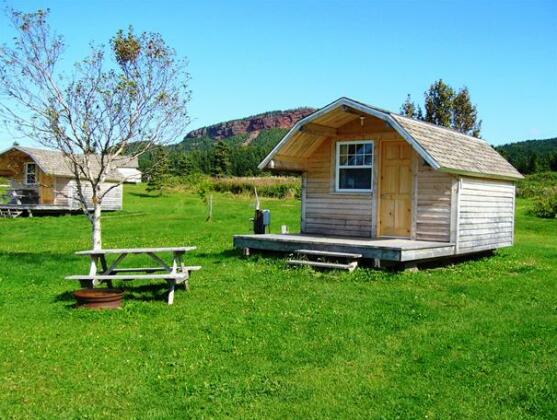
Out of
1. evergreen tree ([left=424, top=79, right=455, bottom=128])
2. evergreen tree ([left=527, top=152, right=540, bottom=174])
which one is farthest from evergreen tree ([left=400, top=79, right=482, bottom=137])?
evergreen tree ([left=527, top=152, right=540, bottom=174])

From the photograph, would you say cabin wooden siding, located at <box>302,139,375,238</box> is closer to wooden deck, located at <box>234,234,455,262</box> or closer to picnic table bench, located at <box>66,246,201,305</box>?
wooden deck, located at <box>234,234,455,262</box>

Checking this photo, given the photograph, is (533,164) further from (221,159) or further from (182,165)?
(182,165)

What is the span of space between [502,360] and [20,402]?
5143 mm

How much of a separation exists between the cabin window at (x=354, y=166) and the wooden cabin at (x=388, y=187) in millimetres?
26

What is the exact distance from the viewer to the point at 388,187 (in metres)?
14.9

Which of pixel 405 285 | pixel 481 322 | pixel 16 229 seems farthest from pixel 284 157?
pixel 16 229

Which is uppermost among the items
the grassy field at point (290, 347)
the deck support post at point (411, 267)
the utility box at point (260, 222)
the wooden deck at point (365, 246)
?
the utility box at point (260, 222)

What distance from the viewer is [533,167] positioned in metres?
69.1

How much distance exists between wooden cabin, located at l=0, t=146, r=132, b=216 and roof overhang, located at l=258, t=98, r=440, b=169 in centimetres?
2124

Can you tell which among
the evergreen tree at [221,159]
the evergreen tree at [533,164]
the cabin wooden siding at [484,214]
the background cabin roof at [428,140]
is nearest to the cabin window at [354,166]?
the background cabin roof at [428,140]

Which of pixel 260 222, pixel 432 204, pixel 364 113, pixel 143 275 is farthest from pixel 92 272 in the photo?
pixel 432 204

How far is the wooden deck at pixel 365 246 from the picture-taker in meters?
12.2

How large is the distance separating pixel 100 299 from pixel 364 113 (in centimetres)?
821

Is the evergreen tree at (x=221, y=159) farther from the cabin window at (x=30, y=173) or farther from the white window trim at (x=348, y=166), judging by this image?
the white window trim at (x=348, y=166)
